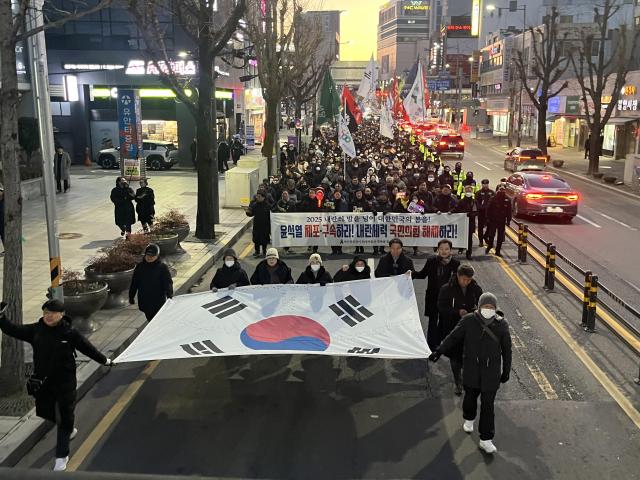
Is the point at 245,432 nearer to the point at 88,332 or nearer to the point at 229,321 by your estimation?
the point at 229,321

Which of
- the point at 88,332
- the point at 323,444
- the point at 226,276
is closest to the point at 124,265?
the point at 88,332

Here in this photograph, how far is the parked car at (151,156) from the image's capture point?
34.9 metres

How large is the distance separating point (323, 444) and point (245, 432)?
2.83 ft

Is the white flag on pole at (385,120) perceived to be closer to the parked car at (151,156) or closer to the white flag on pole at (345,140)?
the white flag on pole at (345,140)

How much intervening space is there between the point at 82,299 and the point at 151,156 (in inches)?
1072

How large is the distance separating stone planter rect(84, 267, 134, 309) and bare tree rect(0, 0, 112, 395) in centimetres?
313

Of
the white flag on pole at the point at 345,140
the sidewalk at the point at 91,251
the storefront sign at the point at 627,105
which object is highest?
the storefront sign at the point at 627,105

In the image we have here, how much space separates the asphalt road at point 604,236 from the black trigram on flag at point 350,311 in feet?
17.0

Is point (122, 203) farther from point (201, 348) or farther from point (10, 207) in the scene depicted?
point (201, 348)

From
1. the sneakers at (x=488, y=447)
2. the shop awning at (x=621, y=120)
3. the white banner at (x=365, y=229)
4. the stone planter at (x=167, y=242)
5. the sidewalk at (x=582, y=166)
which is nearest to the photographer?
the sneakers at (x=488, y=447)

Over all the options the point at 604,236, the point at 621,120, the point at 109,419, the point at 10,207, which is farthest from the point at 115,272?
the point at 621,120

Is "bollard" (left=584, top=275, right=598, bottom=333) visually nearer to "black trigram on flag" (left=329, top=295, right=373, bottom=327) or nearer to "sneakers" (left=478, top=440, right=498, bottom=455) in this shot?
"black trigram on flag" (left=329, top=295, right=373, bottom=327)

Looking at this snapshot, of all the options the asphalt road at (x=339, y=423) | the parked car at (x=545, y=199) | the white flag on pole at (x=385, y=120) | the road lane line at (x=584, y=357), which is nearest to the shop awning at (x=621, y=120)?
the white flag on pole at (x=385, y=120)

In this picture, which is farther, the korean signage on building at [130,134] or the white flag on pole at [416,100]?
the white flag on pole at [416,100]
